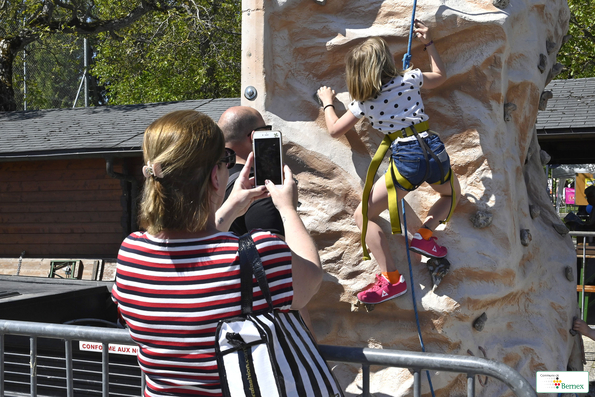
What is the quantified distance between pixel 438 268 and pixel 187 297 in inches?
74.2

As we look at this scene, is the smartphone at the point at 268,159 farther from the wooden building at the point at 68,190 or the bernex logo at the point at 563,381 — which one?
the wooden building at the point at 68,190

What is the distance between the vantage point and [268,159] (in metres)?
2.27

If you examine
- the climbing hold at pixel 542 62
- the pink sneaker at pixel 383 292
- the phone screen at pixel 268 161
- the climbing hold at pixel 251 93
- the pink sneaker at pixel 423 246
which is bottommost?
the pink sneaker at pixel 383 292

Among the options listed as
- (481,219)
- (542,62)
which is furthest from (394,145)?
(542,62)

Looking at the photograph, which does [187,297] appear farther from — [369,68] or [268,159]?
[369,68]

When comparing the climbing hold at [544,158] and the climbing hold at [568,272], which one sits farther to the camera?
the climbing hold at [544,158]

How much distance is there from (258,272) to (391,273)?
166 cm

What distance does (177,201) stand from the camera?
158cm

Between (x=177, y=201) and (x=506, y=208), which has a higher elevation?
(x=177, y=201)

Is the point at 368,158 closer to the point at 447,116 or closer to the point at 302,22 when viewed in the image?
the point at 447,116

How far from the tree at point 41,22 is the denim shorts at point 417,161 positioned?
13.9m

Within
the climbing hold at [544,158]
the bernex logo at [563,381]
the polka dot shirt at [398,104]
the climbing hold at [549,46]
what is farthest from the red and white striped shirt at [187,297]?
the climbing hold at [544,158]

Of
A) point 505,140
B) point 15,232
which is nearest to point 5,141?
point 15,232

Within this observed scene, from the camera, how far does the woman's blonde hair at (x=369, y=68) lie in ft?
8.91
